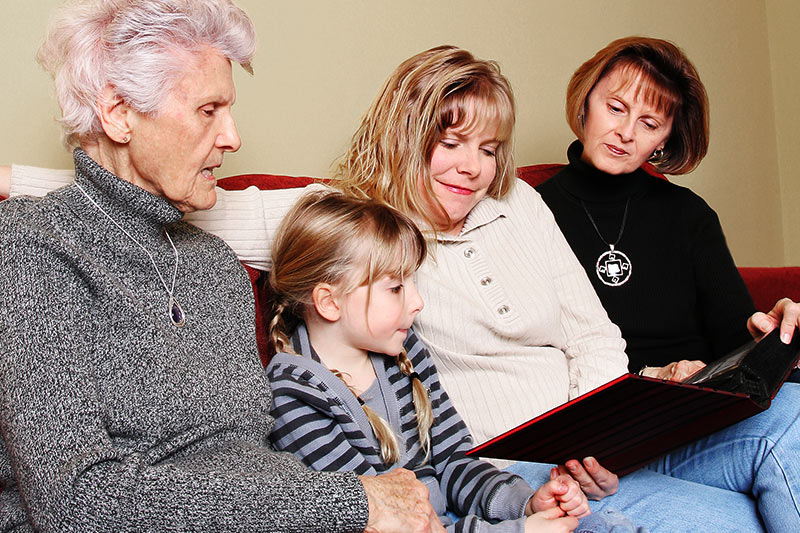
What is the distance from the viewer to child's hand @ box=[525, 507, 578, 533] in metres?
1.12

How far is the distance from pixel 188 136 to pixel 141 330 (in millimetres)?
287

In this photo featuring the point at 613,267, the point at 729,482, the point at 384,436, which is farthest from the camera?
the point at 613,267

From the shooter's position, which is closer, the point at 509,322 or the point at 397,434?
the point at 397,434

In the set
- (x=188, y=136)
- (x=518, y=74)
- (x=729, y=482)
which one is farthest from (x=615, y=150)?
(x=188, y=136)

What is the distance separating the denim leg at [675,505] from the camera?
120cm

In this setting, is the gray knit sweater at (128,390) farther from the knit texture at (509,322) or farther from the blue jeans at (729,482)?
the blue jeans at (729,482)

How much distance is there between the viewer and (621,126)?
6.41 ft

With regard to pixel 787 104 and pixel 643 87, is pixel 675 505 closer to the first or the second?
pixel 643 87

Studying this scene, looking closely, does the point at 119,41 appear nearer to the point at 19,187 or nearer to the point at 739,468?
the point at 19,187

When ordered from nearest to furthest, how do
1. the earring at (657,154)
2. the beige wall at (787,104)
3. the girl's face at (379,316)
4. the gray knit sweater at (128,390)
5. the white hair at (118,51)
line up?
the gray knit sweater at (128,390) < the white hair at (118,51) < the girl's face at (379,316) < the earring at (657,154) < the beige wall at (787,104)

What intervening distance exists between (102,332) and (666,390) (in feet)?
2.52

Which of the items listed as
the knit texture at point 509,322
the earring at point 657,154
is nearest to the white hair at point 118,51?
the knit texture at point 509,322

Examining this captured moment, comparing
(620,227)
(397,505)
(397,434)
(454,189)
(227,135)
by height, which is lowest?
(397,434)

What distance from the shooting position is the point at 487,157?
61.6 inches
